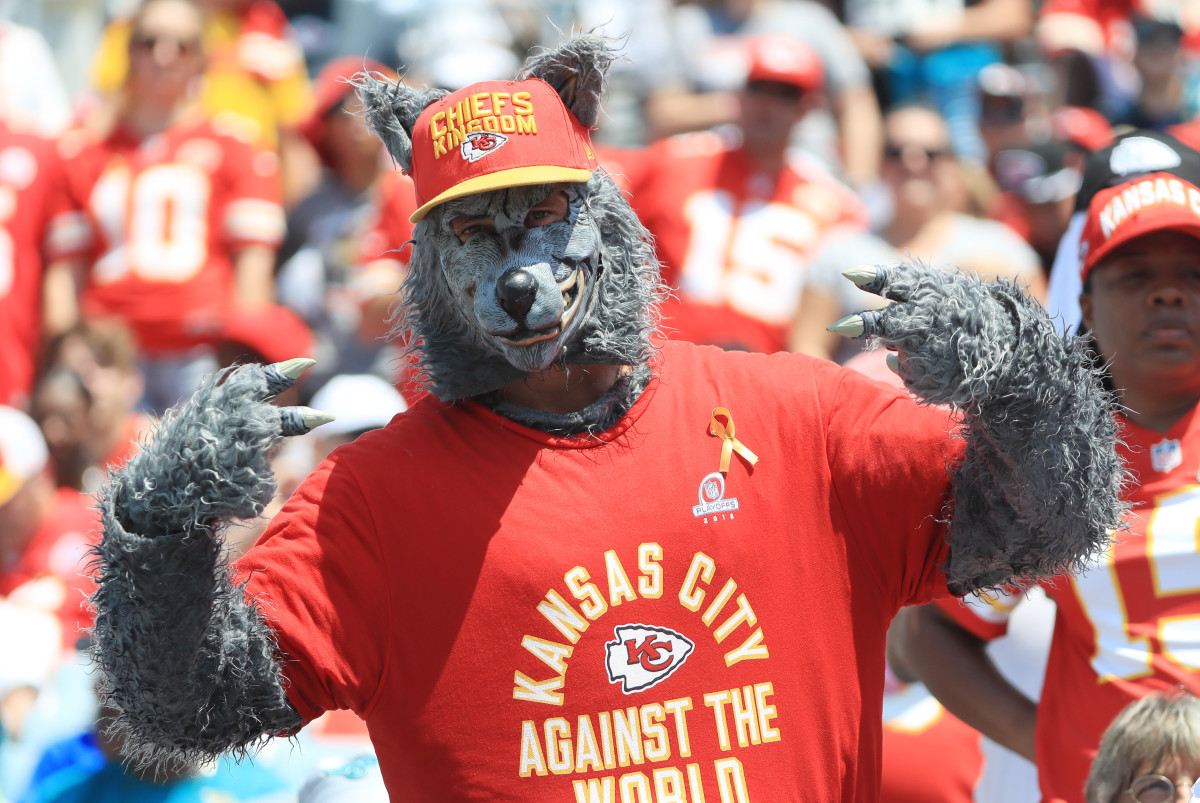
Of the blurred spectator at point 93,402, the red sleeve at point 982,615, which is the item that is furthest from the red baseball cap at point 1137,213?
the blurred spectator at point 93,402

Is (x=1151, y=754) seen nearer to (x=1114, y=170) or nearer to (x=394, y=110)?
(x=1114, y=170)

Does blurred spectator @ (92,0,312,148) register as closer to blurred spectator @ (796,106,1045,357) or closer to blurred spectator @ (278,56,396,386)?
blurred spectator @ (278,56,396,386)

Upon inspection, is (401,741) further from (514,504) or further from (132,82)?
(132,82)

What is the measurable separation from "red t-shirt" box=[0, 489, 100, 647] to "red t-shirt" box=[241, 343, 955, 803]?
7.03 feet

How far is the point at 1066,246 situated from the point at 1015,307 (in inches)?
49.2

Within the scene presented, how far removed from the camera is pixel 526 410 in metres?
2.32

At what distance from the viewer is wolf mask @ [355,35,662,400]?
85.7 inches

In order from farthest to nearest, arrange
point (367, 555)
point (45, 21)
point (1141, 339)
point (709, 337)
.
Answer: point (45, 21), point (709, 337), point (1141, 339), point (367, 555)

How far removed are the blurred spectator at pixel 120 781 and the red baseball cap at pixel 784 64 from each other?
2.95 metres

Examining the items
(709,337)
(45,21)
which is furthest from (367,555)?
(45,21)

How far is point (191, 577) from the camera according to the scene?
1.99 meters

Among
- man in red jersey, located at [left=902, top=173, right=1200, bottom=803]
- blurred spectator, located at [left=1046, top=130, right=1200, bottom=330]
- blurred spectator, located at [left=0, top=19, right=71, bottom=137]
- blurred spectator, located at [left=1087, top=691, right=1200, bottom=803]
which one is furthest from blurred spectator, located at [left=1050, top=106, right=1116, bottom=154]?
blurred spectator, located at [left=0, top=19, right=71, bottom=137]

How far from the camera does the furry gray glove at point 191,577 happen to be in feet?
6.40

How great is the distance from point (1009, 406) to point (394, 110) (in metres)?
1.06
